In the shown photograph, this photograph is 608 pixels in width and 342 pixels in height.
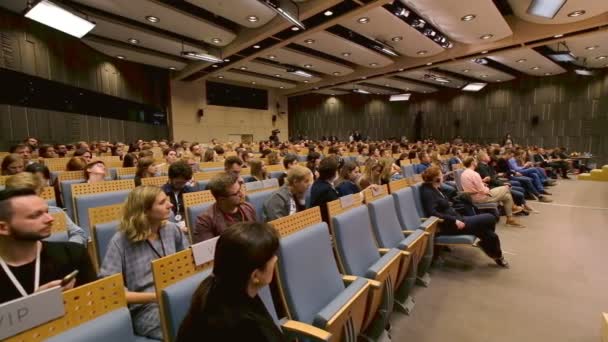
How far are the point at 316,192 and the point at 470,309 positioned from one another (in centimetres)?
164

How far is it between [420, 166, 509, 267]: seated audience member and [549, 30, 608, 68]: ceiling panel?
7666 millimetres

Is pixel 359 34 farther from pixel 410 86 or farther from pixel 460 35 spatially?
pixel 410 86

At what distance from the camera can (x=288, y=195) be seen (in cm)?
291

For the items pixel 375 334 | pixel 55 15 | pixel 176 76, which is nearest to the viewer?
pixel 375 334

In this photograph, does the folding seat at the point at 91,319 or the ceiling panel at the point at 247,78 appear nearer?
the folding seat at the point at 91,319

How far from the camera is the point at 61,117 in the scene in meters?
8.53

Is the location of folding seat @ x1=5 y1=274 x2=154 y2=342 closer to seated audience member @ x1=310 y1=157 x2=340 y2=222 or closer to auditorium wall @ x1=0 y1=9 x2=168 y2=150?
seated audience member @ x1=310 y1=157 x2=340 y2=222

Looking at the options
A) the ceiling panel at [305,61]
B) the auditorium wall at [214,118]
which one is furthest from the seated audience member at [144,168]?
the auditorium wall at [214,118]

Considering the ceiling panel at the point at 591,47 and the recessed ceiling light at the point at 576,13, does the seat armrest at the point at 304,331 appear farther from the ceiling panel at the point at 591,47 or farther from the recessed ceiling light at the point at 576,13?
the ceiling panel at the point at 591,47

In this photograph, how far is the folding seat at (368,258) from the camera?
7.16 feet

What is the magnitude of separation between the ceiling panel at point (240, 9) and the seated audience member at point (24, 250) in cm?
618

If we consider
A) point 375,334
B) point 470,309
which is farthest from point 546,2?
point 375,334

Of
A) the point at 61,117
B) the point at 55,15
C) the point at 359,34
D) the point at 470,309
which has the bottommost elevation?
the point at 470,309

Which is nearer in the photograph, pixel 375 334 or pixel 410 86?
pixel 375 334
